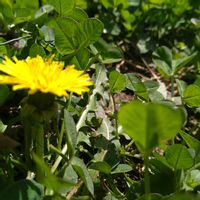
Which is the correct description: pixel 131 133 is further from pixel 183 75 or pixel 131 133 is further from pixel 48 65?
pixel 183 75

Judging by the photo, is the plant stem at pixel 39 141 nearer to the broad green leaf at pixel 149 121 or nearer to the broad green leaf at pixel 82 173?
the broad green leaf at pixel 82 173

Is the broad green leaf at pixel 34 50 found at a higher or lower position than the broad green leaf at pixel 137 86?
higher

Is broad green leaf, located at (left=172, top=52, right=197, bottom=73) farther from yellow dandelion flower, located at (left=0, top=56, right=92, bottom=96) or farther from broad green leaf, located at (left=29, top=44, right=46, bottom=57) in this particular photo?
yellow dandelion flower, located at (left=0, top=56, right=92, bottom=96)

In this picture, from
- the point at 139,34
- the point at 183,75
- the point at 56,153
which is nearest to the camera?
the point at 56,153

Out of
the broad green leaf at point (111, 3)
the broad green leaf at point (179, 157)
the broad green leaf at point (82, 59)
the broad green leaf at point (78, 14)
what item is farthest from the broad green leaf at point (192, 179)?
the broad green leaf at point (111, 3)

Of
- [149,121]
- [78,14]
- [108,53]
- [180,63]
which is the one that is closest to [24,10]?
[78,14]

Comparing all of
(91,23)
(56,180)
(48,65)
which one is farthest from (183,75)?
(56,180)

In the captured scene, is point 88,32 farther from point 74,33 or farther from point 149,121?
point 149,121
